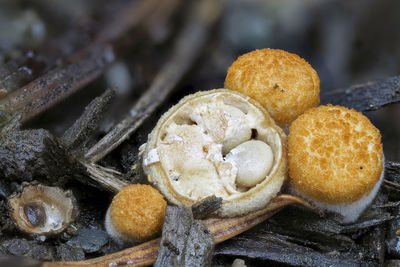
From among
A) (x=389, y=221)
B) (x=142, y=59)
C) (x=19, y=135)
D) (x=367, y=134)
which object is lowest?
(x=389, y=221)

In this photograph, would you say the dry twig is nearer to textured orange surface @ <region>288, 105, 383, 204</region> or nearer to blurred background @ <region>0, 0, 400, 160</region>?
blurred background @ <region>0, 0, 400, 160</region>

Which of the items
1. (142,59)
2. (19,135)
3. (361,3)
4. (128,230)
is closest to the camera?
(128,230)

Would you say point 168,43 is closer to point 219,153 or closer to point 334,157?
point 219,153

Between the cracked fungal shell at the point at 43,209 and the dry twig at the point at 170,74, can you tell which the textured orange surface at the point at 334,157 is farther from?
the cracked fungal shell at the point at 43,209

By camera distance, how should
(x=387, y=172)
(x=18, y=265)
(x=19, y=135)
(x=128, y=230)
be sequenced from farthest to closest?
(x=387, y=172), (x=19, y=135), (x=128, y=230), (x=18, y=265)

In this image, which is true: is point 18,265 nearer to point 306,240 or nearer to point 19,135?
point 19,135

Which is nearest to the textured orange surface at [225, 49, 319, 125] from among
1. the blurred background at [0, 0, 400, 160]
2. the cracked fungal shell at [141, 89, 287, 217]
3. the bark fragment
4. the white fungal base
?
the cracked fungal shell at [141, 89, 287, 217]

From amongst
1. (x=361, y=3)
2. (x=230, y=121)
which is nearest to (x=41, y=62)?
(x=230, y=121)
